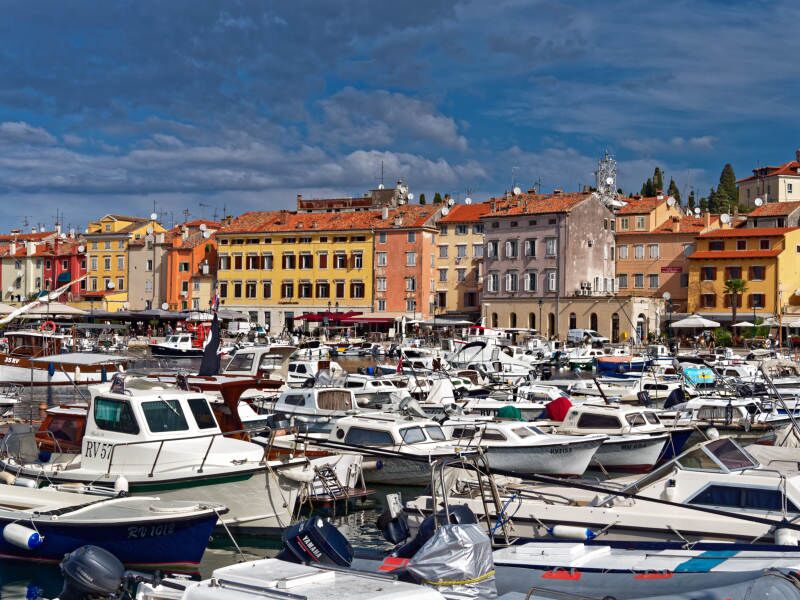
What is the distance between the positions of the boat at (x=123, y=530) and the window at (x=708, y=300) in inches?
2828

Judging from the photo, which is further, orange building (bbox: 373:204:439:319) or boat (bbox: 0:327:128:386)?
orange building (bbox: 373:204:439:319)

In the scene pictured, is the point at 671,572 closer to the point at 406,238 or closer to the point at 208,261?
the point at 406,238

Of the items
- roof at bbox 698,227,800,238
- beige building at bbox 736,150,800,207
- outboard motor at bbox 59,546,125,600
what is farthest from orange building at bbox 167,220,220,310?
outboard motor at bbox 59,546,125,600

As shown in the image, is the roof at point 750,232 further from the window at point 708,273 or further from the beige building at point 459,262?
the beige building at point 459,262

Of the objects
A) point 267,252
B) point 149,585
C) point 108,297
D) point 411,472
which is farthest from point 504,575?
point 108,297

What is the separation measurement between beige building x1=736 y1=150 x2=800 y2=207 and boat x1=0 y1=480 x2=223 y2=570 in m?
115

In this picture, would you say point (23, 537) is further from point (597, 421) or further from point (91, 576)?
point (597, 421)

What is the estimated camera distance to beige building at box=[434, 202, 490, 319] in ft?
300

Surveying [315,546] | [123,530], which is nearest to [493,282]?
[123,530]

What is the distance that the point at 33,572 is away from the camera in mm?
15953

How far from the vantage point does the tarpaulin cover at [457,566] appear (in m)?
10.4

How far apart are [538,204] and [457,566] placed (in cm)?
7627

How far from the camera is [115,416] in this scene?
61.9 feet

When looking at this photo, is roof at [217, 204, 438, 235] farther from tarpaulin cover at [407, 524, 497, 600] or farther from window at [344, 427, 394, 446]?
tarpaulin cover at [407, 524, 497, 600]
